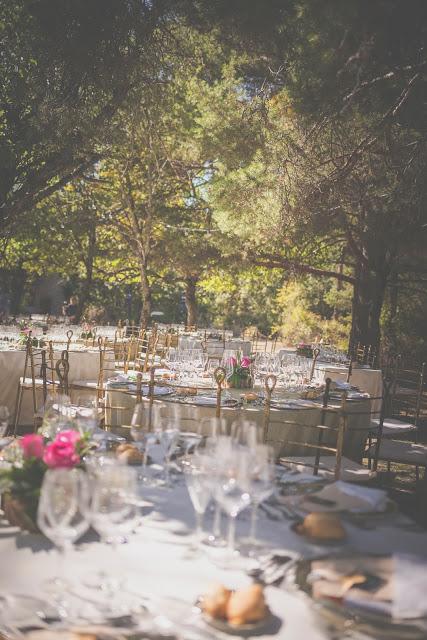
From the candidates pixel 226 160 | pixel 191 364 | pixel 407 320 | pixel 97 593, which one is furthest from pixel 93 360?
pixel 407 320

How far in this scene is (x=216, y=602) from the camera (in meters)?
1.51

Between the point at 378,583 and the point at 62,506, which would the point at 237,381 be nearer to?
the point at 378,583

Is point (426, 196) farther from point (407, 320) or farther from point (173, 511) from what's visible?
point (407, 320)

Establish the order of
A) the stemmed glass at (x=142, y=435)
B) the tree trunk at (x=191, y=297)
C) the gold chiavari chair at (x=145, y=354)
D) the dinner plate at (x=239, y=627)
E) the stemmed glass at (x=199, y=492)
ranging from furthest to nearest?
the tree trunk at (x=191, y=297), the gold chiavari chair at (x=145, y=354), the stemmed glass at (x=142, y=435), the stemmed glass at (x=199, y=492), the dinner plate at (x=239, y=627)

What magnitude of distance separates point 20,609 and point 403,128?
513 centimetres

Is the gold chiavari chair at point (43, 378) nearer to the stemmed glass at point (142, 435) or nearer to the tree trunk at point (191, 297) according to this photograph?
the stemmed glass at point (142, 435)

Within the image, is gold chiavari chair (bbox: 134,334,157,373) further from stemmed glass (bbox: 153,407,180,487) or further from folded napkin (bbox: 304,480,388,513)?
folded napkin (bbox: 304,480,388,513)

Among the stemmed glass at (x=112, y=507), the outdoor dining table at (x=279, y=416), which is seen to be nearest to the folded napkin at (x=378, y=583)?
the stemmed glass at (x=112, y=507)

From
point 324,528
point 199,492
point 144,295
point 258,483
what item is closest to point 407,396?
point 324,528

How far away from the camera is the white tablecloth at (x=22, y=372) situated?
8.09 meters

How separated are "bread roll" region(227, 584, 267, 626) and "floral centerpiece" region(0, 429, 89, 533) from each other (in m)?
0.70

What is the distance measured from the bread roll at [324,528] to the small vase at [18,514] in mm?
853

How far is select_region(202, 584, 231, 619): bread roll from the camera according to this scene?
1507mm

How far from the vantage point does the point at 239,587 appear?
5.45 ft
